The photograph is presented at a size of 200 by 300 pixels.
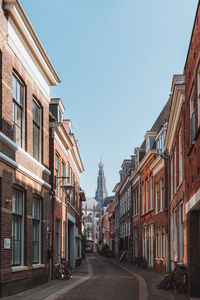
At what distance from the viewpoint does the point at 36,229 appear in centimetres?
1642

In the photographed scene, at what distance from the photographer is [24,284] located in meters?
14.1

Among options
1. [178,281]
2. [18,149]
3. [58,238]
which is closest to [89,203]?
[58,238]

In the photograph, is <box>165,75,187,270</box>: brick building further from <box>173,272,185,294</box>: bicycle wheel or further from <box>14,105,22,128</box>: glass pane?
<box>14,105,22,128</box>: glass pane

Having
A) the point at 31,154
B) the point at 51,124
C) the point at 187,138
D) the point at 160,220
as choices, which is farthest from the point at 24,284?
the point at 160,220

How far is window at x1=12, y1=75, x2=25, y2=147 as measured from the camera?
45.1 ft

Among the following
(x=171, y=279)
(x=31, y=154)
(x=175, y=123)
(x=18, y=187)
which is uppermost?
(x=175, y=123)

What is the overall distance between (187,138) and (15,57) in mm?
5424

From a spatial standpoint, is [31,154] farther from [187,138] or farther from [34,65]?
[187,138]

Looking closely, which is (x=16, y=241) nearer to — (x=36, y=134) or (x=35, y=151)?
(x=35, y=151)

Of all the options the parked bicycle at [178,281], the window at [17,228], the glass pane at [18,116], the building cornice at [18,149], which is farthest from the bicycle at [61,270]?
the glass pane at [18,116]

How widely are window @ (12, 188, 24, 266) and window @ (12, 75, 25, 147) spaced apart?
5.21 ft

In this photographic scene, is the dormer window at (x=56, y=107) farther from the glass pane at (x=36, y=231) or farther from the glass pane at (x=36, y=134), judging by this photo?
the glass pane at (x=36, y=231)

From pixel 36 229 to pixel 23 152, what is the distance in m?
3.51

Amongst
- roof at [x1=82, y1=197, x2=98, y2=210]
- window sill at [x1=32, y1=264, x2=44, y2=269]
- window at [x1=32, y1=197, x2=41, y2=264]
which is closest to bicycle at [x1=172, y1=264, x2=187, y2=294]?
window sill at [x1=32, y1=264, x2=44, y2=269]
